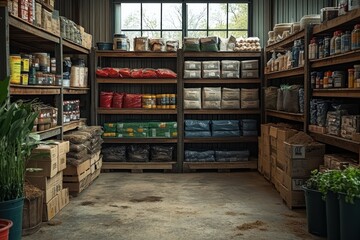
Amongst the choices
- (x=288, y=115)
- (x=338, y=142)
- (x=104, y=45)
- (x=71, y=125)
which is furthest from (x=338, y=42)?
→ (x=104, y=45)

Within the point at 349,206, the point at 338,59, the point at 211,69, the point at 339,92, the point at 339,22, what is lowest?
the point at 349,206

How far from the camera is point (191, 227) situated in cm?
541

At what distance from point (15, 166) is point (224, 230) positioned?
2348 mm

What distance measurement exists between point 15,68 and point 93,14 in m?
4.55

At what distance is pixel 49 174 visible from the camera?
555cm

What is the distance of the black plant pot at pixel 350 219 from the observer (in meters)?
4.09

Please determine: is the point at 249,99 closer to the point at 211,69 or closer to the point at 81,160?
the point at 211,69

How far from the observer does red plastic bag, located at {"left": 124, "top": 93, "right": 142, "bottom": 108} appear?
9.26 metres

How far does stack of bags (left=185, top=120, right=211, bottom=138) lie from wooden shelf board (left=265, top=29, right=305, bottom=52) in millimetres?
1882

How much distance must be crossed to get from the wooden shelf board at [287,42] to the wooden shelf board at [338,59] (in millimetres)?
558

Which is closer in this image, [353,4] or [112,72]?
[353,4]

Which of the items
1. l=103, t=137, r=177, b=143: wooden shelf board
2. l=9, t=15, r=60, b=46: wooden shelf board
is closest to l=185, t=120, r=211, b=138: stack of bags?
l=103, t=137, r=177, b=143: wooden shelf board

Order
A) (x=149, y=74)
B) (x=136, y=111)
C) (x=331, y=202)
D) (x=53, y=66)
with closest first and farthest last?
(x=331, y=202), (x=53, y=66), (x=149, y=74), (x=136, y=111)

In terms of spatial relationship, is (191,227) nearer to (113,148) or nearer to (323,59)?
(323,59)
